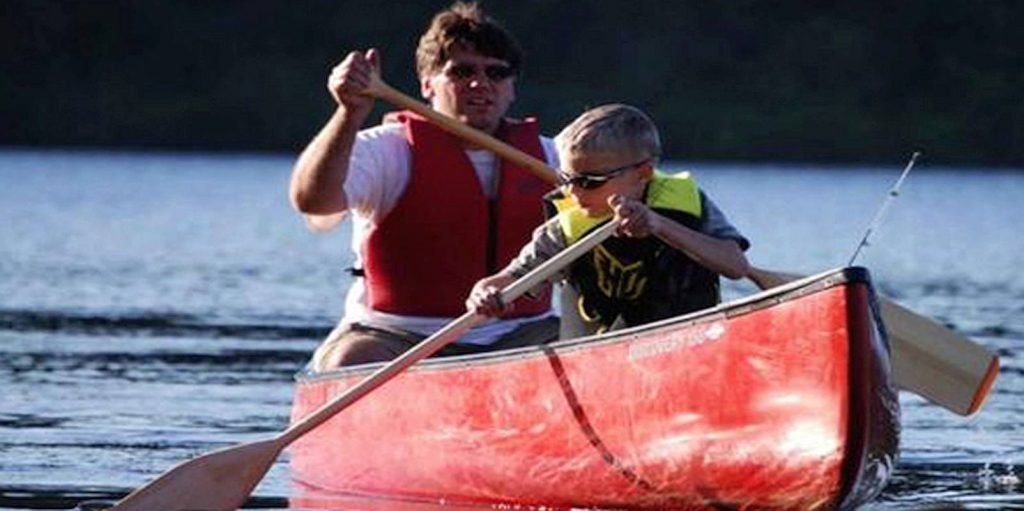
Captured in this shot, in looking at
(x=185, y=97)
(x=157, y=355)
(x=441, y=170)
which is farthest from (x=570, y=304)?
(x=185, y=97)

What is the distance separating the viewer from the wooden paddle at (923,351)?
10.7 metres

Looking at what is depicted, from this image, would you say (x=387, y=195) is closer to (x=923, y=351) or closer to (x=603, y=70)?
(x=923, y=351)

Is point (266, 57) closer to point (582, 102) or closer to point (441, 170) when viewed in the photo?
point (582, 102)

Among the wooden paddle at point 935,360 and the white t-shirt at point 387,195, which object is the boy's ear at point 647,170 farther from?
the white t-shirt at point 387,195

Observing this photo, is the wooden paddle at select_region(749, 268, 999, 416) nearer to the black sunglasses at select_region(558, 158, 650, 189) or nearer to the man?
the man

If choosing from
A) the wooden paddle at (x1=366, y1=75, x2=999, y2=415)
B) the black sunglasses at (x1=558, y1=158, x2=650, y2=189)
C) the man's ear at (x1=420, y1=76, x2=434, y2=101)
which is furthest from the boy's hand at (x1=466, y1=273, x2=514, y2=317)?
the man's ear at (x1=420, y1=76, x2=434, y2=101)

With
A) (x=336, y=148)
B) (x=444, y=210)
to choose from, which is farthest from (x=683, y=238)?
(x=444, y=210)

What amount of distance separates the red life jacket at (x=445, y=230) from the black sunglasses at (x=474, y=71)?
0.20 meters

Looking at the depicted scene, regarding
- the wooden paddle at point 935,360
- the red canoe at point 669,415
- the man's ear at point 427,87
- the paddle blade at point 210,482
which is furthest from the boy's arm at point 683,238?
the man's ear at point 427,87

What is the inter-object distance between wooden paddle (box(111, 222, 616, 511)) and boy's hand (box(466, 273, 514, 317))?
0.03 metres

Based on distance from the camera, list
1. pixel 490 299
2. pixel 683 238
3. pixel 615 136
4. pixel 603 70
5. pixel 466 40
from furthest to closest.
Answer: pixel 603 70 < pixel 466 40 < pixel 490 299 < pixel 615 136 < pixel 683 238

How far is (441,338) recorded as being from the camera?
32.8 ft

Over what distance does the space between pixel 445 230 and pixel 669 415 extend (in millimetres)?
1819

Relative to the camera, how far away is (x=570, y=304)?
33.4 feet
